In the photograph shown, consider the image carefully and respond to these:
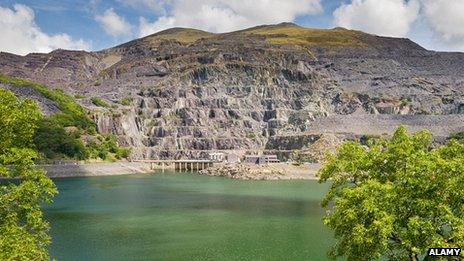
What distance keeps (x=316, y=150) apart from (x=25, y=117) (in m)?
152

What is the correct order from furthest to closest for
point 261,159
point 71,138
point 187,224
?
point 261,159, point 71,138, point 187,224

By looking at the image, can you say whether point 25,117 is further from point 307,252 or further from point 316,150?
point 316,150

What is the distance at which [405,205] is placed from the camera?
24.8 m

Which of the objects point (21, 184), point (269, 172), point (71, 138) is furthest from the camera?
point (71, 138)

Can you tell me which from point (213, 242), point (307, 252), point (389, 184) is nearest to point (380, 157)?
point (389, 184)

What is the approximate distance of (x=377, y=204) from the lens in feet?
82.2

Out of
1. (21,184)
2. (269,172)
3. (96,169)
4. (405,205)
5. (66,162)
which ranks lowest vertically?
(269,172)

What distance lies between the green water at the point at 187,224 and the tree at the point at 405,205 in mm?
20150

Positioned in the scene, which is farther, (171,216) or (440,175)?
(171,216)

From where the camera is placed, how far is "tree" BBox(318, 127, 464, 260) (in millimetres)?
23359

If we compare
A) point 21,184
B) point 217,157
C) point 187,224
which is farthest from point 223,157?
point 21,184

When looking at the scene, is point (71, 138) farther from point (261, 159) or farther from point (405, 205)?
point (405, 205)

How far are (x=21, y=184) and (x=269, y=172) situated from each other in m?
120

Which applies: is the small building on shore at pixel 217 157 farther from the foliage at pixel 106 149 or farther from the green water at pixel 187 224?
the green water at pixel 187 224
